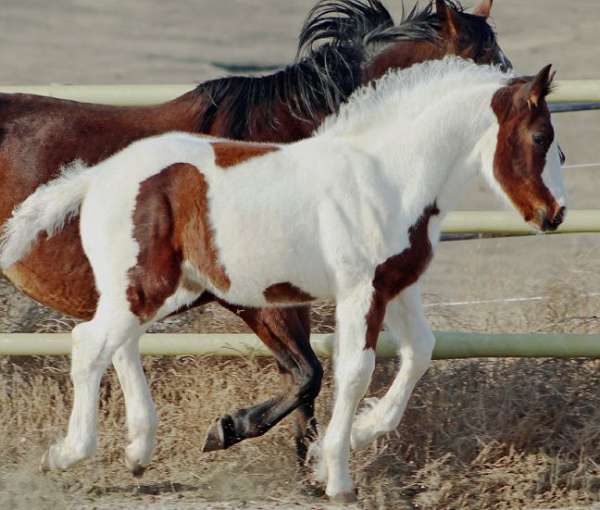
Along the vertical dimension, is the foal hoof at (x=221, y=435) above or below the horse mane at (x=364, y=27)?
below

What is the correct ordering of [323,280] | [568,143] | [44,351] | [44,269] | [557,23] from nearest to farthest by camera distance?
[323,280] < [44,269] < [44,351] < [568,143] < [557,23]

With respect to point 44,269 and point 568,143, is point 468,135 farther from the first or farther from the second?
point 568,143

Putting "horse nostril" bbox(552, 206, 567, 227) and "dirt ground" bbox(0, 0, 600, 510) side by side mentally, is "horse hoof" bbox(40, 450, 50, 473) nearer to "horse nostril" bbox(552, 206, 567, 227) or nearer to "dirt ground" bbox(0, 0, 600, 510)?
"dirt ground" bbox(0, 0, 600, 510)

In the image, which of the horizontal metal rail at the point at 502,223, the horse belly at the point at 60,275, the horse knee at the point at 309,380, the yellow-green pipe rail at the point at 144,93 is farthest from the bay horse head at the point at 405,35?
the horse belly at the point at 60,275

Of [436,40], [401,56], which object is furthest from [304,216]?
[436,40]

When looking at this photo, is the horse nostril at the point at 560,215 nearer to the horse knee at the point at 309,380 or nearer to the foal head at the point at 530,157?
the foal head at the point at 530,157

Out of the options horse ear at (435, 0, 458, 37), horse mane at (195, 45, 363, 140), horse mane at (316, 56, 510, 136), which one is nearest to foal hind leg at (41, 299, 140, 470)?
horse mane at (316, 56, 510, 136)

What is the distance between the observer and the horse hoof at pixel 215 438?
4828 mm

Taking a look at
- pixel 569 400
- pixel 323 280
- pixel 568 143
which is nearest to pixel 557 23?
pixel 568 143

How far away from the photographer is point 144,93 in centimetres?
557

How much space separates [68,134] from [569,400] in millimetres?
2173

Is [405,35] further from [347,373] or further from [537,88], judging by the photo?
[347,373]

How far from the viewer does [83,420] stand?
441cm

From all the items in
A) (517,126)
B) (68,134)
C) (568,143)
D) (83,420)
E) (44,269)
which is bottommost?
(568,143)
